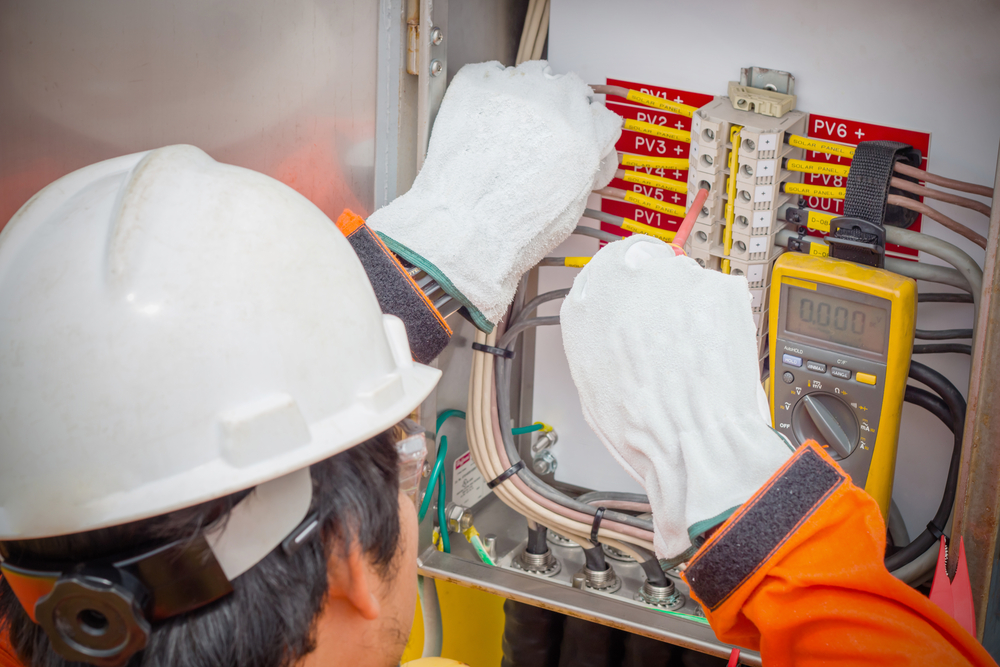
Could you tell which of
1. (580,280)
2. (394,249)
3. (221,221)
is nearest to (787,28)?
(580,280)

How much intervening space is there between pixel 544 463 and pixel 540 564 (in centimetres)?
20

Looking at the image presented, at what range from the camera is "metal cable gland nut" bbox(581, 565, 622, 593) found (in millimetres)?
1344

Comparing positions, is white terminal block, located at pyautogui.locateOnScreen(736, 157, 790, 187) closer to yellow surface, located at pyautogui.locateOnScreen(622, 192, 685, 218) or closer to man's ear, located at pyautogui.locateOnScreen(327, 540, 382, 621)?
yellow surface, located at pyautogui.locateOnScreen(622, 192, 685, 218)

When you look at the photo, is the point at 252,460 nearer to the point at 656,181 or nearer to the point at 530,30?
the point at 656,181

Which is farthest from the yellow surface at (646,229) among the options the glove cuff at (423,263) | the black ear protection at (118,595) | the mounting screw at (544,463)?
the black ear protection at (118,595)

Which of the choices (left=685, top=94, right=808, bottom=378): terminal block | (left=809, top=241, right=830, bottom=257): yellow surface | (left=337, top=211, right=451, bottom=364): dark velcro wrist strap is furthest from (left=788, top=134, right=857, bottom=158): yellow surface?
(left=337, top=211, right=451, bottom=364): dark velcro wrist strap

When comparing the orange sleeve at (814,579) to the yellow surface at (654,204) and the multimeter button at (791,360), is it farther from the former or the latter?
the yellow surface at (654,204)

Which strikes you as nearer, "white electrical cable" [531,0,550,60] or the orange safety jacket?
the orange safety jacket

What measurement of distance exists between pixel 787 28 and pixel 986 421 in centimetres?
59

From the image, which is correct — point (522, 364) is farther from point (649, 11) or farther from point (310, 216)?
point (310, 216)

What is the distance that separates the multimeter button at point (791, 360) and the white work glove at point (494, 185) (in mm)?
353

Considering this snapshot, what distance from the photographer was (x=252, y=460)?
61 centimetres

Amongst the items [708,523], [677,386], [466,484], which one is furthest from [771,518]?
[466,484]

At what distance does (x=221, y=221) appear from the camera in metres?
0.64
